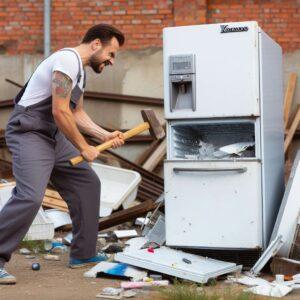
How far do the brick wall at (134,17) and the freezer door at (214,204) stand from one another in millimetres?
5476

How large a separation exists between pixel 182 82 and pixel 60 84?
46.1 inches

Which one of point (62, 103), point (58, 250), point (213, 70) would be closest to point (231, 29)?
point (213, 70)

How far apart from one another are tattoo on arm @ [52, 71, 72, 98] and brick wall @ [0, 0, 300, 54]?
5.98 metres

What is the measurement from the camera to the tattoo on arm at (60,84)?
5551 mm

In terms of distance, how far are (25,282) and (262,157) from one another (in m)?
2.10

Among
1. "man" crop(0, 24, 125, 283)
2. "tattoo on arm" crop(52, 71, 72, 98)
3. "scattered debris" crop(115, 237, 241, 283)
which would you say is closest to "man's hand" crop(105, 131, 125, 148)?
"man" crop(0, 24, 125, 283)

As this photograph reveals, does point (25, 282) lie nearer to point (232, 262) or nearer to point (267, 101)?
point (232, 262)

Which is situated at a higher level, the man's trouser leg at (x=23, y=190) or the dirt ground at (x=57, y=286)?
the man's trouser leg at (x=23, y=190)

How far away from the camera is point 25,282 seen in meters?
5.82

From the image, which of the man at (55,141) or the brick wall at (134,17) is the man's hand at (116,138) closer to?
the man at (55,141)

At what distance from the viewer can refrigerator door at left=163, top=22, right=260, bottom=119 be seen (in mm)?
6078

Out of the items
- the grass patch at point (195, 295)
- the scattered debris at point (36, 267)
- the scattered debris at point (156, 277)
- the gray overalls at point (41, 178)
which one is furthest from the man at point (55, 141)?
the grass patch at point (195, 295)

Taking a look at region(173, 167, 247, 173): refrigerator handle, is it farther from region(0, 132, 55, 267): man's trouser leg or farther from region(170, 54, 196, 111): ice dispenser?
region(0, 132, 55, 267): man's trouser leg

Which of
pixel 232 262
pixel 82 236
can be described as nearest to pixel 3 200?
pixel 82 236
